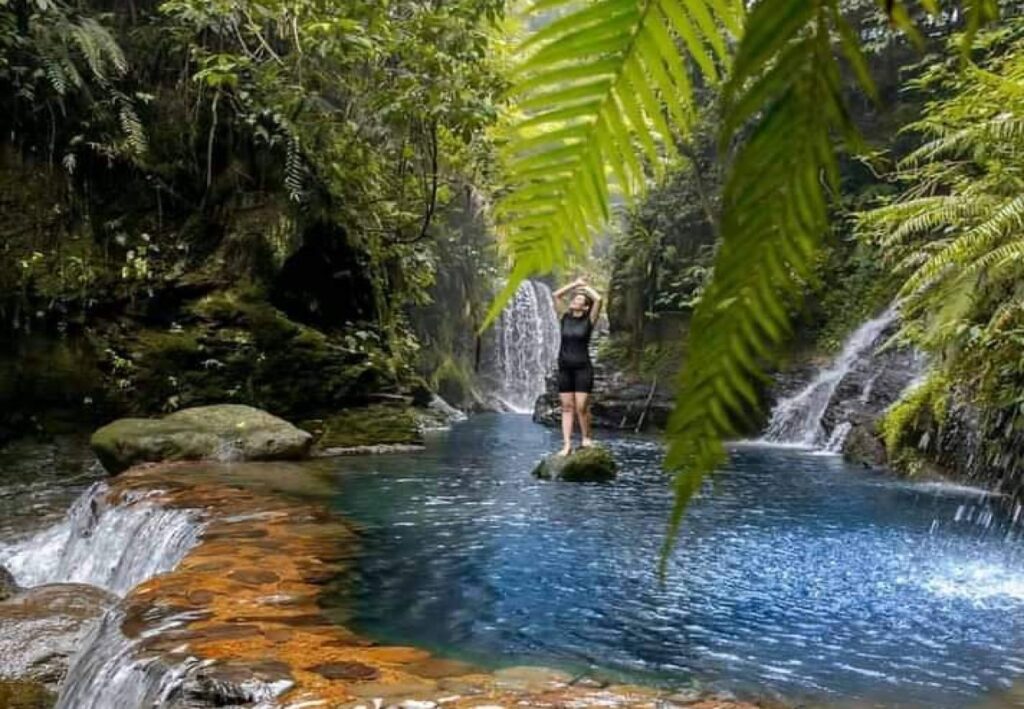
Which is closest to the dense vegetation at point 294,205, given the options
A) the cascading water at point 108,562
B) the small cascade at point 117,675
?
the cascading water at point 108,562

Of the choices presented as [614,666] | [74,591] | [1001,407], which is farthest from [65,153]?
[1001,407]

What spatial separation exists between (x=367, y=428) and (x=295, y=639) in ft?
21.5

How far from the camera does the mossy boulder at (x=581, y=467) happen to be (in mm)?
7352

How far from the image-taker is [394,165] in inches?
447

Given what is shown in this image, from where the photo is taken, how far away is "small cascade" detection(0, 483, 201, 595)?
16.6 ft

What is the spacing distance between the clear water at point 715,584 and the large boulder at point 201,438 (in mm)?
799

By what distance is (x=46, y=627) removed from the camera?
4469 millimetres

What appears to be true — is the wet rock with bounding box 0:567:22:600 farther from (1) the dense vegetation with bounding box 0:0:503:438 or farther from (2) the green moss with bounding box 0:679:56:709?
(1) the dense vegetation with bounding box 0:0:503:438

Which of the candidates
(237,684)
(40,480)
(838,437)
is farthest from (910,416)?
(40,480)

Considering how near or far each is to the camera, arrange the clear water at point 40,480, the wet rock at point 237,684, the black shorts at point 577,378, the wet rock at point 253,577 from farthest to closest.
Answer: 1. the black shorts at point 577,378
2. the clear water at point 40,480
3. the wet rock at point 253,577
4. the wet rock at point 237,684

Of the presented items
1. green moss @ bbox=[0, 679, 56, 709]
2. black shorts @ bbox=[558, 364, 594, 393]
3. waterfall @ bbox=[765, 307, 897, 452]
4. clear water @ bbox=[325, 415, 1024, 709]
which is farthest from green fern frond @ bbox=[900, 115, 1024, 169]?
green moss @ bbox=[0, 679, 56, 709]

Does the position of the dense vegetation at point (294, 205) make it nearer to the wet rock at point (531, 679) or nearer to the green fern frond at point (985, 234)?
the green fern frond at point (985, 234)

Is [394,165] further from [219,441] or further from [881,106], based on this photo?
[881,106]

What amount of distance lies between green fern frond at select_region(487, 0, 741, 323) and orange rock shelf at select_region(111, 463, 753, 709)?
2347 mm
